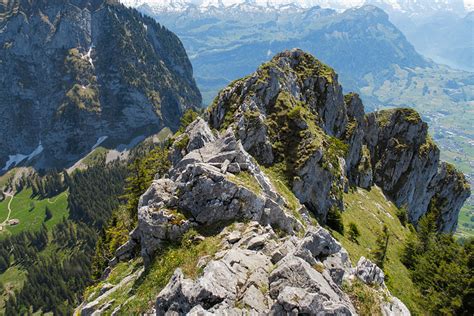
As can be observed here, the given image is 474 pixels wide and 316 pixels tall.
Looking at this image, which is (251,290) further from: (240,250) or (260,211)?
(260,211)

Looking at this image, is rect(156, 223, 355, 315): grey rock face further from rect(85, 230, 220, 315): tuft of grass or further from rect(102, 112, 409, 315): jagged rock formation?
rect(85, 230, 220, 315): tuft of grass

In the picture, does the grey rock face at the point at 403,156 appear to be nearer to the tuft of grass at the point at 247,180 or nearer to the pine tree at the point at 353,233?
the pine tree at the point at 353,233

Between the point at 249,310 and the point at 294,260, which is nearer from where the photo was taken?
the point at 249,310

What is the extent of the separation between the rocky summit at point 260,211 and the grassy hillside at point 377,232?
5.25 meters

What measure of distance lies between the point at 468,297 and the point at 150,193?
4873cm

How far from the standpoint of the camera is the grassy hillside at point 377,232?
59.6 metres

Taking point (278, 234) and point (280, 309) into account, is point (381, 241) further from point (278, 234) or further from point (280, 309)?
point (280, 309)

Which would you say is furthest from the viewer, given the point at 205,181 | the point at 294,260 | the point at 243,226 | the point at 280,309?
the point at 205,181

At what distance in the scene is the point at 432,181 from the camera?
449ft

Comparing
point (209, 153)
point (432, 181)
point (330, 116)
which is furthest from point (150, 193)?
point (432, 181)

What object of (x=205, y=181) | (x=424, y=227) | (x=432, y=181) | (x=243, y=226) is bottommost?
(x=432, y=181)

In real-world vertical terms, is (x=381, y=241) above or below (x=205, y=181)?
below

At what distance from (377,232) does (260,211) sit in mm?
55263

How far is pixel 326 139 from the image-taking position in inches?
3118
